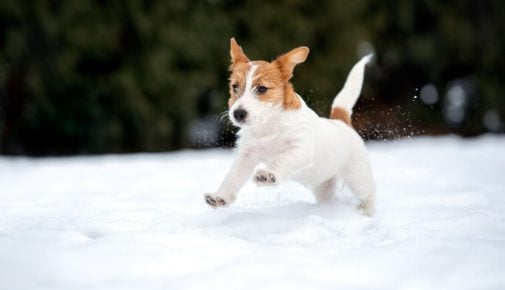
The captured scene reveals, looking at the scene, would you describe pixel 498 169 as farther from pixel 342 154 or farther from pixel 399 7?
pixel 399 7

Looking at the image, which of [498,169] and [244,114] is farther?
[498,169]

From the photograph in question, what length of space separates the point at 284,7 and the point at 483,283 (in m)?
8.33

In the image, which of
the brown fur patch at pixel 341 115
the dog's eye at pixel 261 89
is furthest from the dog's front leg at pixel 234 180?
the brown fur patch at pixel 341 115

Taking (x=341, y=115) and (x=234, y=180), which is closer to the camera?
(x=234, y=180)

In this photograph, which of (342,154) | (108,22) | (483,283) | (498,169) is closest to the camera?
(483,283)

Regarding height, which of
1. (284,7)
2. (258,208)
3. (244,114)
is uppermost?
(284,7)

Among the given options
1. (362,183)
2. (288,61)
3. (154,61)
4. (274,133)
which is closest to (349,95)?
(362,183)

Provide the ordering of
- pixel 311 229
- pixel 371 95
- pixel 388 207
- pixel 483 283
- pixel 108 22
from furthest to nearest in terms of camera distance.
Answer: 1. pixel 371 95
2. pixel 108 22
3. pixel 388 207
4. pixel 311 229
5. pixel 483 283

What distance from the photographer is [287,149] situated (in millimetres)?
3619

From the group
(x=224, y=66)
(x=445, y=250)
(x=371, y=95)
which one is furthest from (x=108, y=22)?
(x=445, y=250)

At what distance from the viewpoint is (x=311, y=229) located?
344cm

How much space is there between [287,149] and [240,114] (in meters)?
0.35

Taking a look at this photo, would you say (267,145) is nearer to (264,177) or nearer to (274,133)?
(274,133)

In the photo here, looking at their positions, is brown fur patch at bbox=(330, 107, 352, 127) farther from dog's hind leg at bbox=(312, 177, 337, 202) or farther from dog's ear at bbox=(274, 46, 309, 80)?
dog's ear at bbox=(274, 46, 309, 80)
